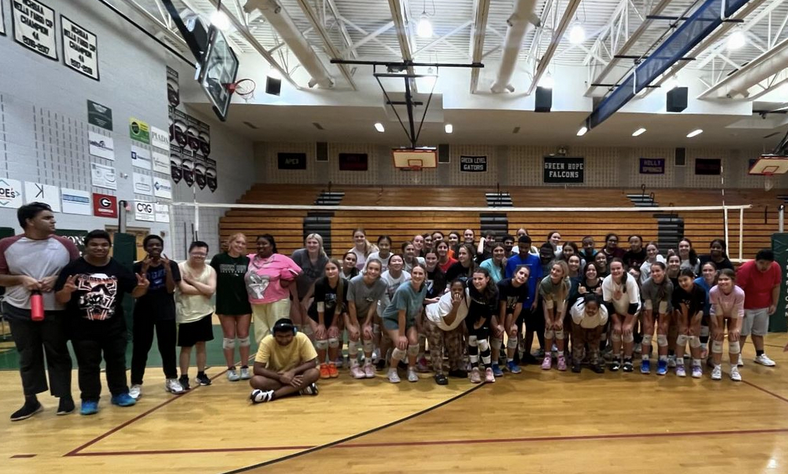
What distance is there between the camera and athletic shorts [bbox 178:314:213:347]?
3.82 metres

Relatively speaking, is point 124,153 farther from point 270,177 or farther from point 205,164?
point 270,177

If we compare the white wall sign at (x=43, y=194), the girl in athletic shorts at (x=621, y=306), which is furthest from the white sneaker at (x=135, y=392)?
the girl in athletic shorts at (x=621, y=306)

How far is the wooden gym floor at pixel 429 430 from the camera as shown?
2615 mm

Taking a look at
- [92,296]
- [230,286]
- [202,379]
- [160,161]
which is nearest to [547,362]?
[230,286]

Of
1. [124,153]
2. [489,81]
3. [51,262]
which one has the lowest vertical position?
[51,262]

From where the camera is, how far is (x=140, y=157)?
7723mm

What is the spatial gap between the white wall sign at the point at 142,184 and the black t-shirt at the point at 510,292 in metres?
7.41

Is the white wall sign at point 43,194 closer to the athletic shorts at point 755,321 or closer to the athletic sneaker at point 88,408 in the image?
the athletic sneaker at point 88,408

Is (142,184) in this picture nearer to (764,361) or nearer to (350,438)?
(350,438)

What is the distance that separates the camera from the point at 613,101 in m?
8.75

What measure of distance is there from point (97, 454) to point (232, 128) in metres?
11.1

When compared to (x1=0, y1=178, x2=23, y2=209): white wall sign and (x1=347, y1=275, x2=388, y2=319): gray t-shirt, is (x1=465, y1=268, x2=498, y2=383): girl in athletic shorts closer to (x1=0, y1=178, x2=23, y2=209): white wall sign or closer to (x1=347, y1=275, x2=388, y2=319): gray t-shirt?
(x1=347, y1=275, x2=388, y2=319): gray t-shirt

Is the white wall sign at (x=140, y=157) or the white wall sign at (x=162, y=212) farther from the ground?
the white wall sign at (x=140, y=157)

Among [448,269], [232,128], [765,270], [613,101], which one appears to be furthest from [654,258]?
[232,128]
